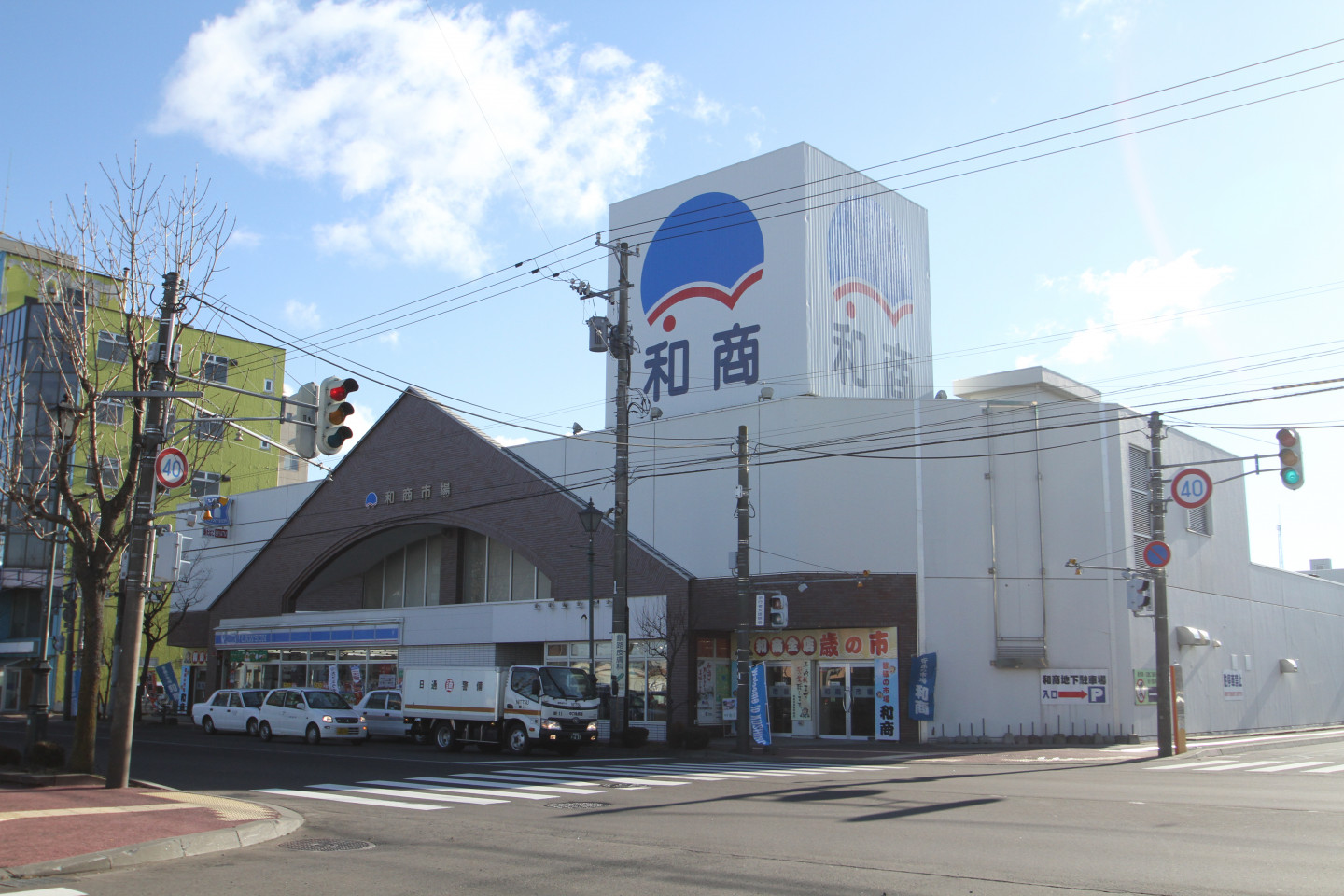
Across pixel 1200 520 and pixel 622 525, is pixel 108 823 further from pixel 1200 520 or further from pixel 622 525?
pixel 1200 520

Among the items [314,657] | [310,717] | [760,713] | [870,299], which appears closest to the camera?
[760,713]

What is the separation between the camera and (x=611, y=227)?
4303cm

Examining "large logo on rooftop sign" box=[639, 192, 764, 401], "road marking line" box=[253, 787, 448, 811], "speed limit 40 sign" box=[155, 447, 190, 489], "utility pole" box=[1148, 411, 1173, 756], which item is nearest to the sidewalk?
"road marking line" box=[253, 787, 448, 811]

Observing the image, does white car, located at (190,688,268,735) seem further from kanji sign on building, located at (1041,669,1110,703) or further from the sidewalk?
kanji sign on building, located at (1041,669,1110,703)

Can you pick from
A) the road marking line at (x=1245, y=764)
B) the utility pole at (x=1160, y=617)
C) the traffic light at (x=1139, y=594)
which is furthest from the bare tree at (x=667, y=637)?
the road marking line at (x=1245, y=764)

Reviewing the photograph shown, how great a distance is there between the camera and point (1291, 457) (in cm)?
2011

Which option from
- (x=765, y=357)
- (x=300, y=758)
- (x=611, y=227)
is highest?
(x=611, y=227)

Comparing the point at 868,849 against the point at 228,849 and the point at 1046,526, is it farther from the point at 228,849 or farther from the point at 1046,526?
the point at 1046,526

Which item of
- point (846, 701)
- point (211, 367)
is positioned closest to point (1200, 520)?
point (846, 701)

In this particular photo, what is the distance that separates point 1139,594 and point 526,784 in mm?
16296

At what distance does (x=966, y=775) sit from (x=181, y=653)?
49.3 meters

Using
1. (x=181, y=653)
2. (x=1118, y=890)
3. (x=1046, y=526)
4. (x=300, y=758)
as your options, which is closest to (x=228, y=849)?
(x=1118, y=890)

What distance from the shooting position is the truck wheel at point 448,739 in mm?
27094

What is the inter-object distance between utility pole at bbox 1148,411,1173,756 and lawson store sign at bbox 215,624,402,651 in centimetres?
2645
